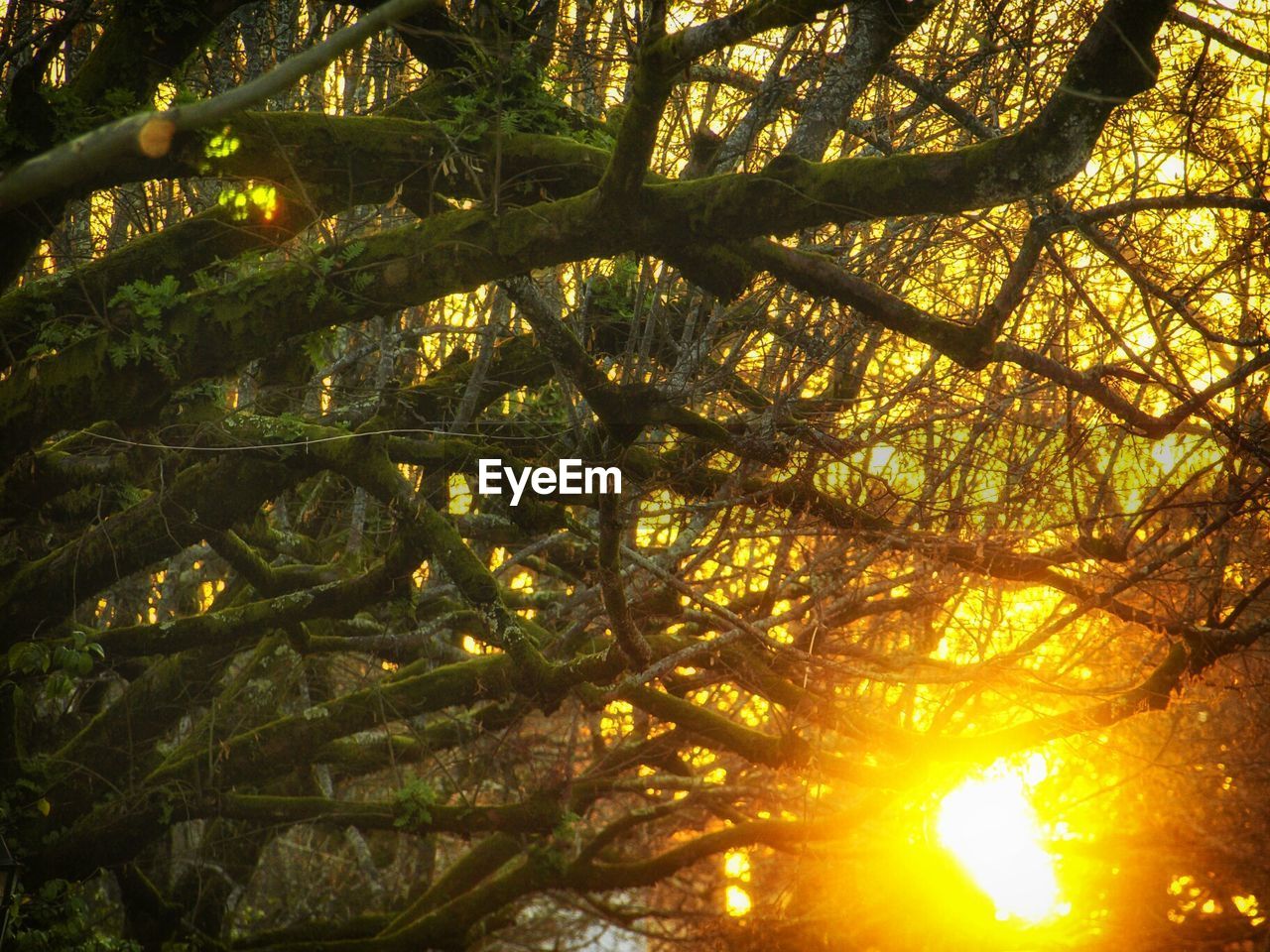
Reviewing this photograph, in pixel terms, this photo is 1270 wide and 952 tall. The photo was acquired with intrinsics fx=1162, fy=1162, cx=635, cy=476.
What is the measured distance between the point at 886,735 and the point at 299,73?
5353mm

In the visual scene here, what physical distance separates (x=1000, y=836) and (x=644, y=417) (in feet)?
23.6

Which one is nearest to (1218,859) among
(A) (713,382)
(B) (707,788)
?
(B) (707,788)

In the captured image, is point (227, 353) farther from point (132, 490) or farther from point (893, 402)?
point (893, 402)

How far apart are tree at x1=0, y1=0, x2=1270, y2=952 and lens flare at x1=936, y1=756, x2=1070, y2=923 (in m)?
0.08

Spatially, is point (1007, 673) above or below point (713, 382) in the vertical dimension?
below

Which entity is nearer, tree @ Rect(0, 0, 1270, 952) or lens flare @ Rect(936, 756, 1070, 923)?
tree @ Rect(0, 0, 1270, 952)

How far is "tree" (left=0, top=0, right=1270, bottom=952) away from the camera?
503cm

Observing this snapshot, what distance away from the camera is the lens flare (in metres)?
9.98

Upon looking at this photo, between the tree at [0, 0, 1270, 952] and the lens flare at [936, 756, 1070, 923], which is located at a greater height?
the tree at [0, 0, 1270, 952]

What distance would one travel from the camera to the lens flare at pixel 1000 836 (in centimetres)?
998

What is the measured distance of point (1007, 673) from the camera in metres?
6.86

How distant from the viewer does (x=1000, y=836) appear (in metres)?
10.7

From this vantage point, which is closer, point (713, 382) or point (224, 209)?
point (224, 209)

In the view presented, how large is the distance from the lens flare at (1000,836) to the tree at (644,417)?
0.27ft
